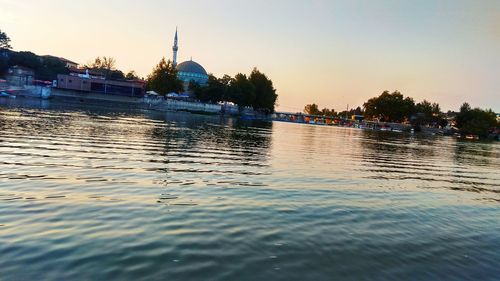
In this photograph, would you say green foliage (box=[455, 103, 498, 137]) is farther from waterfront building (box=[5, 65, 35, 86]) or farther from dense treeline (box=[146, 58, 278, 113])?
waterfront building (box=[5, 65, 35, 86])

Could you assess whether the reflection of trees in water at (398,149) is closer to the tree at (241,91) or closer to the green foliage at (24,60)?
the tree at (241,91)

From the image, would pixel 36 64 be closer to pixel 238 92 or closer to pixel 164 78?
pixel 164 78

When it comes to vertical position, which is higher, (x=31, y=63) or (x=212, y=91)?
(x=31, y=63)

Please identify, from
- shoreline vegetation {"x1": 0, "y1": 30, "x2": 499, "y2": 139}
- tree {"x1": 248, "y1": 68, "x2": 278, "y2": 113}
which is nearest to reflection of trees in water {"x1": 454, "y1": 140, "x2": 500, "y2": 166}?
shoreline vegetation {"x1": 0, "y1": 30, "x2": 499, "y2": 139}

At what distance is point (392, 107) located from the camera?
18288 centimetres

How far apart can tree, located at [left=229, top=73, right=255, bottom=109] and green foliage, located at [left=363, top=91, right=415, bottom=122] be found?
228 ft

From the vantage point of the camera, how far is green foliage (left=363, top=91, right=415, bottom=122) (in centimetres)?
18225

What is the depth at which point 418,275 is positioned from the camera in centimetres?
877

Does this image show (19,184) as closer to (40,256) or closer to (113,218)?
(113,218)

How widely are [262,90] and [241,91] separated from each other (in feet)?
54.8

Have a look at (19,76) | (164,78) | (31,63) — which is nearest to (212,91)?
(164,78)

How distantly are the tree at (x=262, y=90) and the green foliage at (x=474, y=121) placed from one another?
75.9m

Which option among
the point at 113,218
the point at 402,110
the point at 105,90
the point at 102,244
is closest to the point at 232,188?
the point at 113,218

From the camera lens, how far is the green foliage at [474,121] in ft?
478
